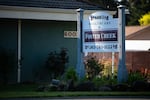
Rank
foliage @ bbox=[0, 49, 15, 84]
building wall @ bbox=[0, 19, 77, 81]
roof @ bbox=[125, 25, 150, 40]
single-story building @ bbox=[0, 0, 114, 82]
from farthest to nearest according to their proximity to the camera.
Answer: roof @ bbox=[125, 25, 150, 40] → building wall @ bbox=[0, 19, 77, 81] → single-story building @ bbox=[0, 0, 114, 82] → foliage @ bbox=[0, 49, 15, 84]

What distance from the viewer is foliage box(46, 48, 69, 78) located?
26.6 metres

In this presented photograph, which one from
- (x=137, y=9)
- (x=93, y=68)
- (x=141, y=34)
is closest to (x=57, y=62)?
(x=93, y=68)

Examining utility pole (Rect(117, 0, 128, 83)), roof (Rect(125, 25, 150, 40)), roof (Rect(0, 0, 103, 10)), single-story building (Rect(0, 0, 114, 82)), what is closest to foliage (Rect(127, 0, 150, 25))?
roof (Rect(125, 25, 150, 40))

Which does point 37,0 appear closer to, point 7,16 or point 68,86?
point 7,16

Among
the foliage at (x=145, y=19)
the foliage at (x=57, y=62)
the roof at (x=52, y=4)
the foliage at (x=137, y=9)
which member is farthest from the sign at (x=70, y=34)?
the foliage at (x=137, y=9)

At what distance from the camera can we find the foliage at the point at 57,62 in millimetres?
26578

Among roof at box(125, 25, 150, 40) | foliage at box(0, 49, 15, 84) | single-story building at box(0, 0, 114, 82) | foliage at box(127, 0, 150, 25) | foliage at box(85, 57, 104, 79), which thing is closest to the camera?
foliage at box(85, 57, 104, 79)

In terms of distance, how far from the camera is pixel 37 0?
90.0 ft

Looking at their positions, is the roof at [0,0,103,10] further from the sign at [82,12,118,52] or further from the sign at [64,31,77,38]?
the sign at [82,12,118,52]

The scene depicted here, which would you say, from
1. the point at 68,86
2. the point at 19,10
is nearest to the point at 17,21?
the point at 19,10

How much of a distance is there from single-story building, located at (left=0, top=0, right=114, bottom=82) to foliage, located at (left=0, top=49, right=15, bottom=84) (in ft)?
1.65

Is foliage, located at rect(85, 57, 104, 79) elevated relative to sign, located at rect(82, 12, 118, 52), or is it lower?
lower

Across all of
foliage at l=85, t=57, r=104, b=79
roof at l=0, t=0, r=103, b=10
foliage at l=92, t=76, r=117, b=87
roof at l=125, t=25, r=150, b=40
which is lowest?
foliage at l=92, t=76, r=117, b=87

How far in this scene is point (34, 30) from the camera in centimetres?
2730
